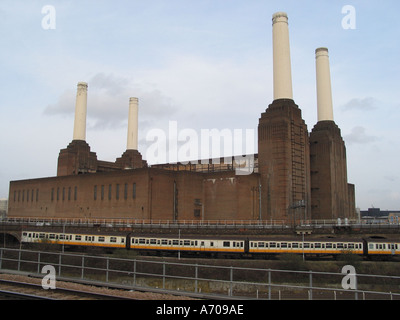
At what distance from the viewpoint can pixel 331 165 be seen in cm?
7400

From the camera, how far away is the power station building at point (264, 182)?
64875 millimetres

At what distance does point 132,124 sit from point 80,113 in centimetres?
1300

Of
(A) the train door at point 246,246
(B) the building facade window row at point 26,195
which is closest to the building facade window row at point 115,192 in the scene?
(B) the building facade window row at point 26,195

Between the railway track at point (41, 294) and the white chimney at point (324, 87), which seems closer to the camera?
the railway track at point (41, 294)

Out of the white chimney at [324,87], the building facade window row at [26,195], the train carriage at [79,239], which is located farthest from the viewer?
the building facade window row at [26,195]

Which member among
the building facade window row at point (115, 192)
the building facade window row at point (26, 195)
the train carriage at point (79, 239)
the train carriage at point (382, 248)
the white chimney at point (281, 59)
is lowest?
the train carriage at point (382, 248)

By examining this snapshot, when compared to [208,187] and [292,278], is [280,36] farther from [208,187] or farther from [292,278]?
[292,278]

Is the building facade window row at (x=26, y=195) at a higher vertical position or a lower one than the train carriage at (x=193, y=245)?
higher

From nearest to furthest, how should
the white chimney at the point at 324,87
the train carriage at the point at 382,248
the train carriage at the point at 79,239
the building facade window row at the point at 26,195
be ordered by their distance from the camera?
the train carriage at the point at 382,248 → the train carriage at the point at 79,239 → the white chimney at the point at 324,87 → the building facade window row at the point at 26,195

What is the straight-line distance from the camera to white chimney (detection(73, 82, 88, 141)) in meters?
90.9

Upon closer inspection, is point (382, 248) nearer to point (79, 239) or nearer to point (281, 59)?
point (79, 239)

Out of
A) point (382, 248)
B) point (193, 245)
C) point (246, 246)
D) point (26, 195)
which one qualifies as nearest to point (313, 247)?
point (246, 246)

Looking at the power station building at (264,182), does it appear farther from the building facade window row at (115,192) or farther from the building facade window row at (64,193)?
the building facade window row at (64,193)
